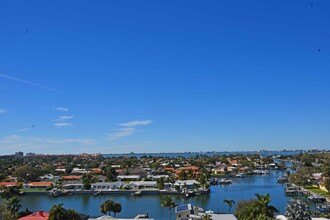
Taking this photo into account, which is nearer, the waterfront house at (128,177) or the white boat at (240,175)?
the waterfront house at (128,177)

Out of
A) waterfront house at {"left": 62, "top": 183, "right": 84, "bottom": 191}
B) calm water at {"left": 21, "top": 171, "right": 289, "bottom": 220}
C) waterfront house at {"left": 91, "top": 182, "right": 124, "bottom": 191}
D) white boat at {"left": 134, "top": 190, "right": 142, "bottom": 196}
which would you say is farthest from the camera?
waterfront house at {"left": 62, "top": 183, "right": 84, "bottom": 191}

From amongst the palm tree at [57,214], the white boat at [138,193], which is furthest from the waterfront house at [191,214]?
the white boat at [138,193]

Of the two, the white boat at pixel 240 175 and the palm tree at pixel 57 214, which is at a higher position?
the palm tree at pixel 57 214

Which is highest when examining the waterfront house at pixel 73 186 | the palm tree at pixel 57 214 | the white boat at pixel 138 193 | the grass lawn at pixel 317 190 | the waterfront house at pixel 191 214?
the palm tree at pixel 57 214

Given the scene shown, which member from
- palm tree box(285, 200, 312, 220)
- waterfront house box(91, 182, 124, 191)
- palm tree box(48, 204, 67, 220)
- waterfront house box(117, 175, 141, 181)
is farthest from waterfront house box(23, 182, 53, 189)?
palm tree box(285, 200, 312, 220)

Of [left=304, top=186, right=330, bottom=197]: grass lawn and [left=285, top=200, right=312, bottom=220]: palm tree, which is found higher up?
[left=285, top=200, right=312, bottom=220]: palm tree

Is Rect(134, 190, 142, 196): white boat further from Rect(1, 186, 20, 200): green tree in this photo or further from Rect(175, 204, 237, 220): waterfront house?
Rect(175, 204, 237, 220): waterfront house

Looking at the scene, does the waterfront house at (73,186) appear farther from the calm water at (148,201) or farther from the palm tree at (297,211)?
the palm tree at (297,211)

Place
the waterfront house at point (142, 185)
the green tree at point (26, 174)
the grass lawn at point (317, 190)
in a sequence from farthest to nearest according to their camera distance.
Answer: the green tree at point (26, 174) → the waterfront house at point (142, 185) → the grass lawn at point (317, 190)

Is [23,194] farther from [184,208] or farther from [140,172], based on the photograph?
[184,208]
